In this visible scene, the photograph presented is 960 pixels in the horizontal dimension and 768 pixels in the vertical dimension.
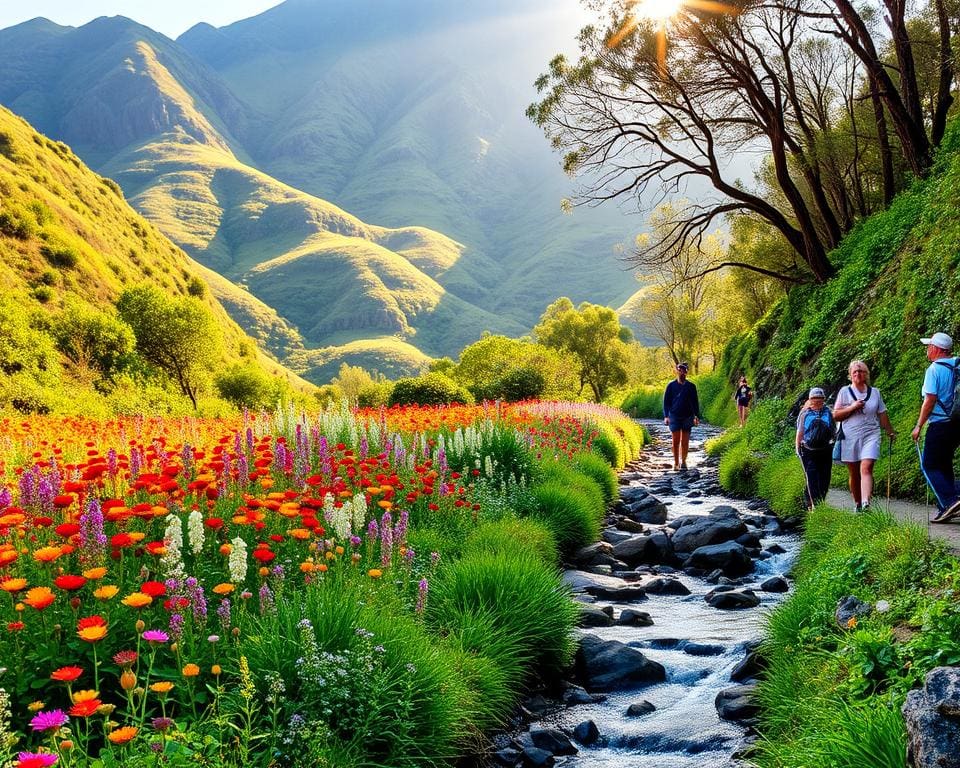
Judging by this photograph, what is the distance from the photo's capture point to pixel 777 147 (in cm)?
1927

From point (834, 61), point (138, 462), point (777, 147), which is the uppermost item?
point (834, 61)

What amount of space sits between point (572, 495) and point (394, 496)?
3.60m

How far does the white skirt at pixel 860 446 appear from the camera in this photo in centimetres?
927

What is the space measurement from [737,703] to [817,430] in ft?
18.4

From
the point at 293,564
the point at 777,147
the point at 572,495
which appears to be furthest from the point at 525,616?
the point at 777,147

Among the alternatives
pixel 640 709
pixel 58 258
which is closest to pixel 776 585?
pixel 640 709

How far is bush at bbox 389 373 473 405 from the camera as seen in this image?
98.6ft

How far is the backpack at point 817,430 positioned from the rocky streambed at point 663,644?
162 cm

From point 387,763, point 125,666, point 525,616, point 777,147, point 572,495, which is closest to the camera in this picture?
point 125,666

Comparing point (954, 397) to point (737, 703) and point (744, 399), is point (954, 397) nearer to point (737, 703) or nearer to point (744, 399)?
point (737, 703)

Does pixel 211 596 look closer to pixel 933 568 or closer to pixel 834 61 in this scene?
pixel 933 568

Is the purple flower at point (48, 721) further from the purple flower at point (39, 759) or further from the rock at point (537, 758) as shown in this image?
the rock at point (537, 758)

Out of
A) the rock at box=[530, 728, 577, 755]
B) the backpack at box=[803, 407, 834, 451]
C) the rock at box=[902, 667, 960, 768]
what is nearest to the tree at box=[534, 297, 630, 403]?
the backpack at box=[803, 407, 834, 451]

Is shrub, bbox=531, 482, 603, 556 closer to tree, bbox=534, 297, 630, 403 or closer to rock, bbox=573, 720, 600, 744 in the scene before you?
rock, bbox=573, 720, 600, 744
